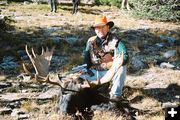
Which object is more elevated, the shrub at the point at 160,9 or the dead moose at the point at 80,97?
the dead moose at the point at 80,97

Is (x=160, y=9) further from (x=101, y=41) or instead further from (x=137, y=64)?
(x=101, y=41)

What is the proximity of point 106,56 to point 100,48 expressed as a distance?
192mm

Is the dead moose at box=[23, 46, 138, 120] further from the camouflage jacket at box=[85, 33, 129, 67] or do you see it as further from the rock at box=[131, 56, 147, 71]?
the rock at box=[131, 56, 147, 71]

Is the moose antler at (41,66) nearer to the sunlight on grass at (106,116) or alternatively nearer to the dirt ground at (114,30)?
the dirt ground at (114,30)

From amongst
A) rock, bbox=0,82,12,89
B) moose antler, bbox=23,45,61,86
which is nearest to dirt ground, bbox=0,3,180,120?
moose antler, bbox=23,45,61,86

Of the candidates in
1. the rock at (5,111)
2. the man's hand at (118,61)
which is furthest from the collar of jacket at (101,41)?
the rock at (5,111)

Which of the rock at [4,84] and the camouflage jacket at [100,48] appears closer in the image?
the camouflage jacket at [100,48]

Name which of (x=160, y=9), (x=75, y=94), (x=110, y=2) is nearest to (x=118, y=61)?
(x=75, y=94)

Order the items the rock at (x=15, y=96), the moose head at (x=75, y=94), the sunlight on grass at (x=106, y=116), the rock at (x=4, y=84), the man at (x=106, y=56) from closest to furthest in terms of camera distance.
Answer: the moose head at (x=75, y=94), the sunlight on grass at (x=106, y=116), the man at (x=106, y=56), the rock at (x=15, y=96), the rock at (x=4, y=84)

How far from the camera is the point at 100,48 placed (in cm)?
831

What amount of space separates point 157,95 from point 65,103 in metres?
3.20

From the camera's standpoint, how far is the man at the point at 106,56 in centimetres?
783

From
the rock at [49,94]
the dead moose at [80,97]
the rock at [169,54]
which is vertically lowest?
the rock at [169,54]

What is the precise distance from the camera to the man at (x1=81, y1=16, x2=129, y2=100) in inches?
308
